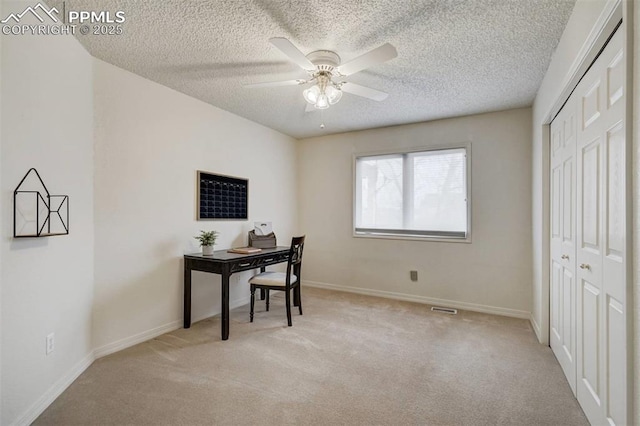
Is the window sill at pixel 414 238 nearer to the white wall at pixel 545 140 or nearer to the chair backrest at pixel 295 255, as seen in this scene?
the white wall at pixel 545 140

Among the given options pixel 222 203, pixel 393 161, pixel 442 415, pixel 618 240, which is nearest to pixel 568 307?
pixel 618 240

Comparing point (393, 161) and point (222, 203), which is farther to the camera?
point (393, 161)

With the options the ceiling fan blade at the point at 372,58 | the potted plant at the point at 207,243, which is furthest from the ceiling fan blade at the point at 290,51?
the potted plant at the point at 207,243

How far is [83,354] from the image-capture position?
7.63 ft

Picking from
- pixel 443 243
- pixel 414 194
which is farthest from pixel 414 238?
pixel 414 194

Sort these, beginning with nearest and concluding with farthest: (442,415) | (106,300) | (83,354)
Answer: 1. (442,415)
2. (83,354)
3. (106,300)

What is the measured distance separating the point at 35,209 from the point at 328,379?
7.25ft

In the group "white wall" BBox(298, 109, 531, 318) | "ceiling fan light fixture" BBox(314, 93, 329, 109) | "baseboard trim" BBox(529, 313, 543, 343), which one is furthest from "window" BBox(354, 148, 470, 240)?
"ceiling fan light fixture" BBox(314, 93, 329, 109)

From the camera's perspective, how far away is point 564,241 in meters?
2.31

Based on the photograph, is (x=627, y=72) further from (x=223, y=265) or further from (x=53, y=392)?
(x=53, y=392)

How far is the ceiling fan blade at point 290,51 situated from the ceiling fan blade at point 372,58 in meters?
0.23

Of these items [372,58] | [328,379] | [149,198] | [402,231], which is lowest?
[328,379]

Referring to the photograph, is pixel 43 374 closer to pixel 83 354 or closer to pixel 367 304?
pixel 83 354

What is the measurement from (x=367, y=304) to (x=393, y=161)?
2067mm
